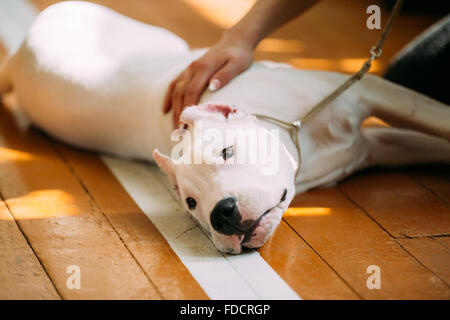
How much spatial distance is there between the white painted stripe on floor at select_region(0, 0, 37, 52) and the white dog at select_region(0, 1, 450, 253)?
668mm

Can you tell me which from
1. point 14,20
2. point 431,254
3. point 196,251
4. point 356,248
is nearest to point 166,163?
point 196,251

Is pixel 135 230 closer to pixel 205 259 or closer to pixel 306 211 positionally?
pixel 205 259

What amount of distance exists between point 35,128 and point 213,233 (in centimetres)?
114

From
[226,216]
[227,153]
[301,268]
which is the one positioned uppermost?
[227,153]

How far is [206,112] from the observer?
4.94 feet

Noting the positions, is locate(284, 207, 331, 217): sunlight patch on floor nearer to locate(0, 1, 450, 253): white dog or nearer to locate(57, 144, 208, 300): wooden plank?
locate(0, 1, 450, 253): white dog

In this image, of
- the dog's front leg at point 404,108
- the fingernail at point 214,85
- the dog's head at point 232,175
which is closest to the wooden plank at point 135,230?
the dog's head at point 232,175

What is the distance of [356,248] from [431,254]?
0.57 feet

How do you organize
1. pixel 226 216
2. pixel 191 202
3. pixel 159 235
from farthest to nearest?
pixel 159 235
pixel 191 202
pixel 226 216

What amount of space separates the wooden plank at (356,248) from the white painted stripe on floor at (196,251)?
0.16 metres

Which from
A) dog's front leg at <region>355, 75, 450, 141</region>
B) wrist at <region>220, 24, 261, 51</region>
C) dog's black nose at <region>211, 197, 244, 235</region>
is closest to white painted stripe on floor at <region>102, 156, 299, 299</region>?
dog's black nose at <region>211, 197, 244, 235</region>

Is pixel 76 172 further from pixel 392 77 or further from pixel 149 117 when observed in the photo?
pixel 392 77

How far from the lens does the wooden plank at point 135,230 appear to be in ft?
4.41
